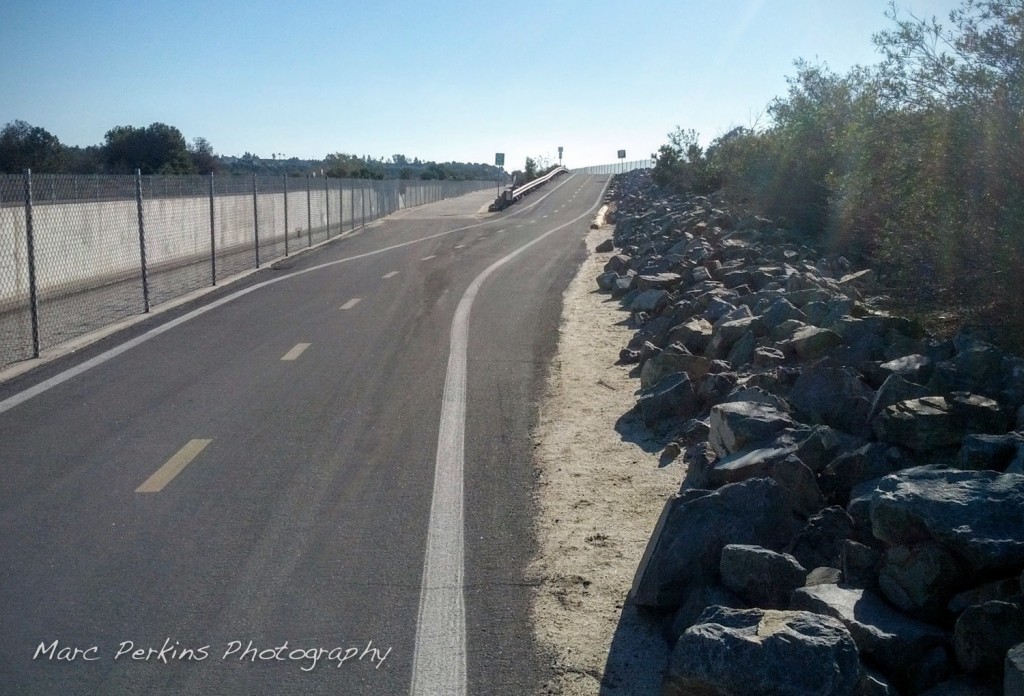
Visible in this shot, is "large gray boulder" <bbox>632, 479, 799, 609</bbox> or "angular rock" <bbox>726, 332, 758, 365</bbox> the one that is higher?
"angular rock" <bbox>726, 332, 758, 365</bbox>

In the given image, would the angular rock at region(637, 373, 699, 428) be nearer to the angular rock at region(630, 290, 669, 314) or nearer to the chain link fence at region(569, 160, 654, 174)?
the angular rock at region(630, 290, 669, 314)

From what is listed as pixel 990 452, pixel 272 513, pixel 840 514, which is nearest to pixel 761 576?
pixel 840 514

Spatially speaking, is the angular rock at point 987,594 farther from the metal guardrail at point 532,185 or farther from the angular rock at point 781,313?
the metal guardrail at point 532,185

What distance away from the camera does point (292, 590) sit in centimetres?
582

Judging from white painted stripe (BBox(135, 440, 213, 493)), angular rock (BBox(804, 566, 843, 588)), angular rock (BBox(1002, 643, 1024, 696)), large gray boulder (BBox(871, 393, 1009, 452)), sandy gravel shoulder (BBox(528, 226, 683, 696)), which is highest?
large gray boulder (BBox(871, 393, 1009, 452))

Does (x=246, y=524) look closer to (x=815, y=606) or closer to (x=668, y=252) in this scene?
(x=815, y=606)

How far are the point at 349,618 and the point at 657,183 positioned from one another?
55.1 meters

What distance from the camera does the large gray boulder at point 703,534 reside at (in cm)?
558

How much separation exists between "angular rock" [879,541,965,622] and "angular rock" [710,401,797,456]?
232 centimetres

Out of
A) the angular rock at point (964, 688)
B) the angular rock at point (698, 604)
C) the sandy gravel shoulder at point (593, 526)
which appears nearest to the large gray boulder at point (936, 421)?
the sandy gravel shoulder at point (593, 526)

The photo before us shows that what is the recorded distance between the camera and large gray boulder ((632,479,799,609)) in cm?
558

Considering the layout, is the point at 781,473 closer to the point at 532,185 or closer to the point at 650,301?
the point at 650,301

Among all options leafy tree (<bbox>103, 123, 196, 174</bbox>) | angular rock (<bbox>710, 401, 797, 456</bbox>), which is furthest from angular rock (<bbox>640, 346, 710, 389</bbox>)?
leafy tree (<bbox>103, 123, 196, 174</bbox>)

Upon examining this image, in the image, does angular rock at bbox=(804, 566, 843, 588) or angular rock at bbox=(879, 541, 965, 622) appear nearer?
angular rock at bbox=(879, 541, 965, 622)
